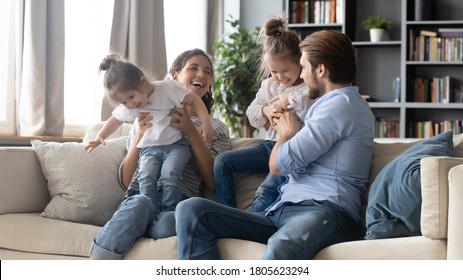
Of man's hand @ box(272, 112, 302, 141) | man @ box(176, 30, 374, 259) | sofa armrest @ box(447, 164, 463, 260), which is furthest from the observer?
man's hand @ box(272, 112, 302, 141)

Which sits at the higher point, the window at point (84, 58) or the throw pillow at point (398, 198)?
the window at point (84, 58)

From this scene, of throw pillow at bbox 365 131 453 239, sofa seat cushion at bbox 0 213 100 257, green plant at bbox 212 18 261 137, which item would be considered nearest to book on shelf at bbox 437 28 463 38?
green plant at bbox 212 18 261 137

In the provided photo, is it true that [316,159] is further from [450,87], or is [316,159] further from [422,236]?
[450,87]

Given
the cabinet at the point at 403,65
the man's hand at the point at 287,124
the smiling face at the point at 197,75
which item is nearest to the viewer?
the man's hand at the point at 287,124

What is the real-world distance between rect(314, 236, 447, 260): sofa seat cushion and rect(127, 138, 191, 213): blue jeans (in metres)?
0.77

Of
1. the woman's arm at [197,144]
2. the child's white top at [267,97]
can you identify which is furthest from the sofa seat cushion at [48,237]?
the child's white top at [267,97]

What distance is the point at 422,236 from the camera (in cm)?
229

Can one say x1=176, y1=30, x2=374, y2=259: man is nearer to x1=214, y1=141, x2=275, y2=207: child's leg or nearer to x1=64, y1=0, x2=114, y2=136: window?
x1=214, y1=141, x2=275, y2=207: child's leg

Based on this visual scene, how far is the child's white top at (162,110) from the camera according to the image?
311 cm

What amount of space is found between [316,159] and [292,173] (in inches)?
4.3

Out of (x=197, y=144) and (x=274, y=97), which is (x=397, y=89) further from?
(x=197, y=144)

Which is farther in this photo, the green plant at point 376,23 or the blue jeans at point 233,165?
the green plant at point 376,23

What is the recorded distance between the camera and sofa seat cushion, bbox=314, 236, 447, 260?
87.8 inches

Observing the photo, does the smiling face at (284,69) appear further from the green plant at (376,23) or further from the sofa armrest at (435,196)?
the green plant at (376,23)
